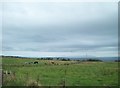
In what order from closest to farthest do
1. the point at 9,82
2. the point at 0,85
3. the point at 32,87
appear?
the point at 32,87, the point at 0,85, the point at 9,82

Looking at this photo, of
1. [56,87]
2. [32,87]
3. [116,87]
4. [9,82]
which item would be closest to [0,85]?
[9,82]

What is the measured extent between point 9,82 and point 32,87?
2.73 metres

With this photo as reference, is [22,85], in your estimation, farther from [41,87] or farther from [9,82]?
[9,82]

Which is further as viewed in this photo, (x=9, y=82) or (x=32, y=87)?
(x=9, y=82)

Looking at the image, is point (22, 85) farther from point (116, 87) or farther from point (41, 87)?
point (116, 87)

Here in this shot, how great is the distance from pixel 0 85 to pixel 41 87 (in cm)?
268

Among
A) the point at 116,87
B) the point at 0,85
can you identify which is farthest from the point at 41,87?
the point at 116,87

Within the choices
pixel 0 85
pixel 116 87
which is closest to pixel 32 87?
pixel 0 85

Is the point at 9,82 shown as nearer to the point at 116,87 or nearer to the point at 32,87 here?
the point at 32,87

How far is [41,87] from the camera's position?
12891mm

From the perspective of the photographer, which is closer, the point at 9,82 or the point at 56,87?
the point at 56,87

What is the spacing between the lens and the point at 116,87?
14969mm

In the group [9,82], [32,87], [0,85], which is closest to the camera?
[32,87]

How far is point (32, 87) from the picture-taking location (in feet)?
41.8
